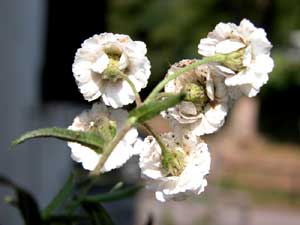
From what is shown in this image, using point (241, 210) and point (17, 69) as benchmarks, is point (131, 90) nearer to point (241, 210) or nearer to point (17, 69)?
point (17, 69)

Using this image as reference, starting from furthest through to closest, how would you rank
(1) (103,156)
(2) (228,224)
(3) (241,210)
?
(3) (241,210) → (2) (228,224) → (1) (103,156)

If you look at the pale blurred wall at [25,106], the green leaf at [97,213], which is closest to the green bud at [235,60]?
the green leaf at [97,213]

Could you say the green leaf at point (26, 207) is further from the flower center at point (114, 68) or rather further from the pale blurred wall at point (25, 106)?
the pale blurred wall at point (25, 106)

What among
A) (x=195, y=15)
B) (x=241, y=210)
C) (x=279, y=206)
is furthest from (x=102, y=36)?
(x=195, y=15)

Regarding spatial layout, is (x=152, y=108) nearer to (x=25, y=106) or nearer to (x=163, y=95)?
(x=163, y=95)

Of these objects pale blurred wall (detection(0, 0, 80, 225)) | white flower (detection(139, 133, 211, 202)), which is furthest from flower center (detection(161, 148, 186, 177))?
pale blurred wall (detection(0, 0, 80, 225))

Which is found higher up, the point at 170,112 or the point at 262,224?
the point at 170,112
